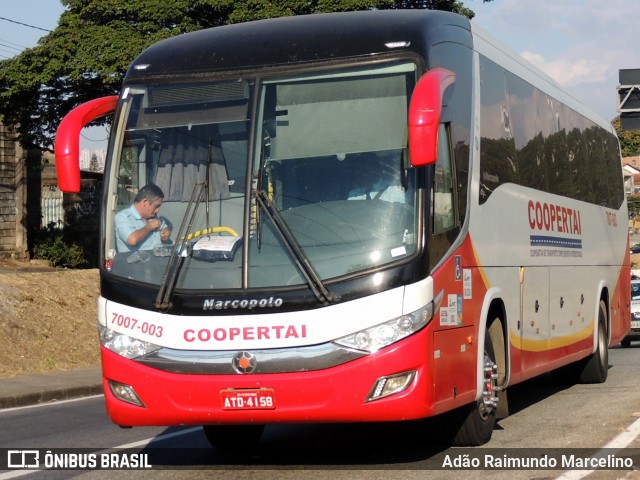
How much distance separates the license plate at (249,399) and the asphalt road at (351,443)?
735 mm

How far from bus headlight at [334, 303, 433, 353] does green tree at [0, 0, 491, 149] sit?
25.5m

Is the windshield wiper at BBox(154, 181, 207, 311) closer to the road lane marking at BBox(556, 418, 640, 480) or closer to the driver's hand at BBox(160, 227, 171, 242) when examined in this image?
the driver's hand at BBox(160, 227, 171, 242)

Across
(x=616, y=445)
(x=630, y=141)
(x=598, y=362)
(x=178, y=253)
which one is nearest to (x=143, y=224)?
(x=178, y=253)

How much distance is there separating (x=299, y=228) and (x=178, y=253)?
923 millimetres

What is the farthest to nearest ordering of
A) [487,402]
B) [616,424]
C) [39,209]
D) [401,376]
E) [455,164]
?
[39,209] → [616,424] → [487,402] → [455,164] → [401,376]

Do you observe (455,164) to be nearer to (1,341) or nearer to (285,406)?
(285,406)

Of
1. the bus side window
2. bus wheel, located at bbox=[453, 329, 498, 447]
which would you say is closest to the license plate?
the bus side window

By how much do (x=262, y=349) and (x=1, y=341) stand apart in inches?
544

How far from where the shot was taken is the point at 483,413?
9.94 m

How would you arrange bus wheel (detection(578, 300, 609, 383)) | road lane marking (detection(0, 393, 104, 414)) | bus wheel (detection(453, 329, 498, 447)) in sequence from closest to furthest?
bus wheel (detection(453, 329, 498, 447)), road lane marking (detection(0, 393, 104, 414)), bus wheel (detection(578, 300, 609, 383))

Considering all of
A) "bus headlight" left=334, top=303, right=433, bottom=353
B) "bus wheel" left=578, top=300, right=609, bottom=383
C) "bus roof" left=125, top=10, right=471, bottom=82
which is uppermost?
"bus roof" left=125, top=10, right=471, bottom=82

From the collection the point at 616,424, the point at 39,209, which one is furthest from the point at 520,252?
the point at 39,209

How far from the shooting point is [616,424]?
11.1 m

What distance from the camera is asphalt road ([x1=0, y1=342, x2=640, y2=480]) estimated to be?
8.79 m
